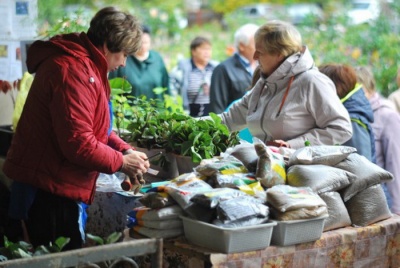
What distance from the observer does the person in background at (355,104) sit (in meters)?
5.15

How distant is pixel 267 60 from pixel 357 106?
3.75 ft

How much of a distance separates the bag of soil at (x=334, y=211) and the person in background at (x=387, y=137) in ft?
8.11

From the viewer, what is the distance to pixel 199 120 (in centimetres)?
411

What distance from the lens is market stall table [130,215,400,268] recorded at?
3.08 meters

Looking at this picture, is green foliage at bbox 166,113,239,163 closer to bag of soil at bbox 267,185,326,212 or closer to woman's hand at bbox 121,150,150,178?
woman's hand at bbox 121,150,150,178

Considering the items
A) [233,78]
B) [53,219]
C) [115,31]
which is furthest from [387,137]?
[53,219]

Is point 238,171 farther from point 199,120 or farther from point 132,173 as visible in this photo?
point 199,120

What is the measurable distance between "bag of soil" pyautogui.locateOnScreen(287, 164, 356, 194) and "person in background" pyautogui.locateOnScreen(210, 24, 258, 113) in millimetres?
3668

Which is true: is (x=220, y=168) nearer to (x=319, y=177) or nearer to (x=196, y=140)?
(x=319, y=177)

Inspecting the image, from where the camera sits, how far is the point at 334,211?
3.44 meters

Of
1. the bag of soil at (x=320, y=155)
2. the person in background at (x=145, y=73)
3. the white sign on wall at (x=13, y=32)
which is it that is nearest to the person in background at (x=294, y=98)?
the bag of soil at (x=320, y=155)

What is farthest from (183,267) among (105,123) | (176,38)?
(176,38)

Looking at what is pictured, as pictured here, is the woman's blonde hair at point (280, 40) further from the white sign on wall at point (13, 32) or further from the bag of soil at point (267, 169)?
the white sign on wall at point (13, 32)

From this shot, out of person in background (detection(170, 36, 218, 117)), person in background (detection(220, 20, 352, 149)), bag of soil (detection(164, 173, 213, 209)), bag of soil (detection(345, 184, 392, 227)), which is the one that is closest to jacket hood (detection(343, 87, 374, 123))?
person in background (detection(220, 20, 352, 149))
